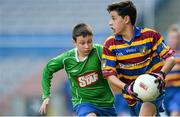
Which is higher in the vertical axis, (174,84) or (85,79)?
(85,79)

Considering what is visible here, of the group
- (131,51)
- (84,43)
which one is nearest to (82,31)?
(84,43)

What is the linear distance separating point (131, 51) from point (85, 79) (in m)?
0.83

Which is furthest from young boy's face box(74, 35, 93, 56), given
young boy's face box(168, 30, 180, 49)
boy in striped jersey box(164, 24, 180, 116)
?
young boy's face box(168, 30, 180, 49)

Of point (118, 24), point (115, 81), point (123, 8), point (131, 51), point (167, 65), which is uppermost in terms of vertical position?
point (123, 8)

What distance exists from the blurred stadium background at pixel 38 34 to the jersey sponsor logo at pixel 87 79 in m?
6.28

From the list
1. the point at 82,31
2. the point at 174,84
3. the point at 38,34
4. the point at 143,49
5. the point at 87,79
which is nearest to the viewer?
the point at 143,49

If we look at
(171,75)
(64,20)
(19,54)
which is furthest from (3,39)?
(171,75)

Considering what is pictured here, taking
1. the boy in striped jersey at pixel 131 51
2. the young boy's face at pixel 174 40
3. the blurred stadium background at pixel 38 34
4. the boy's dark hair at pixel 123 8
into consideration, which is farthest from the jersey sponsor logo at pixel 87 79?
the blurred stadium background at pixel 38 34

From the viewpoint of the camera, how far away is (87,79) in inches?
310

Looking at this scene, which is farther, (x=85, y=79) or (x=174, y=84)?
(x=174, y=84)

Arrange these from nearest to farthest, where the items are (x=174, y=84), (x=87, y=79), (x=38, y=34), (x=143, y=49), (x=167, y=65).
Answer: (x=167, y=65) → (x=143, y=49) → (x=87, y=79) → (x=174, y=84) → (x=38, y=34)

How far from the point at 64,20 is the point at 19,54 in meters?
2.03

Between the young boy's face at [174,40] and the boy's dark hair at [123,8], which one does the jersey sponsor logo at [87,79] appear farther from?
the young boy's face at [174,40]

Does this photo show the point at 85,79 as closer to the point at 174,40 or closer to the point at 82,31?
the point at 82,31
